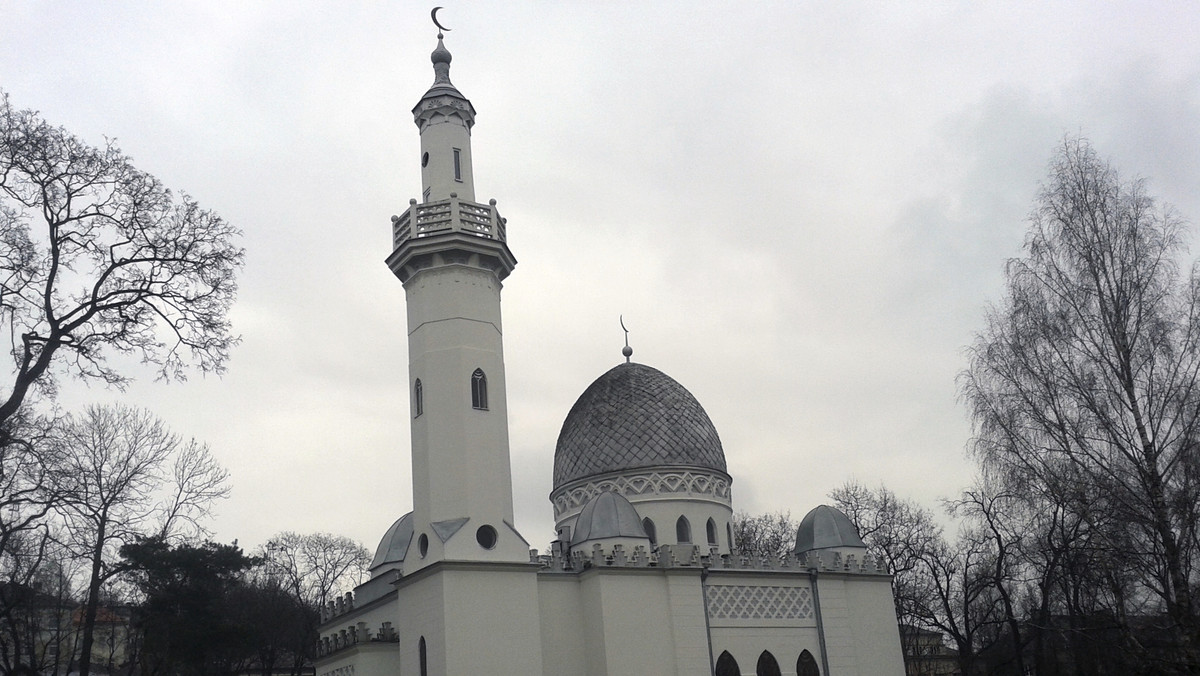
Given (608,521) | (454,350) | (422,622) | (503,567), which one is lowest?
(422,622)

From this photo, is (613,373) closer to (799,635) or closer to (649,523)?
(649,523)

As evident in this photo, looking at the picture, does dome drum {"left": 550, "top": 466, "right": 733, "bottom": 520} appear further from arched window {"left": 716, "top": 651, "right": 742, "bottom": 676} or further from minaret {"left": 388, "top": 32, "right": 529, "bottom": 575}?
minaret {"left": 388, "top": 32, "right": 529, "bottom": 575}

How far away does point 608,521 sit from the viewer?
26.5 m

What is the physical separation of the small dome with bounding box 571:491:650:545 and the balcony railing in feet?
25.3

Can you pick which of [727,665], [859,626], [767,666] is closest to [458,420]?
[727,665]

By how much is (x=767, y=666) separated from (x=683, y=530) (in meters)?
5.25

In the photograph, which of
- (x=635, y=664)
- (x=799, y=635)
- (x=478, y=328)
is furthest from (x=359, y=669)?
(x=799, y=635)

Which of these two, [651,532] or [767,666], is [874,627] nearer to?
[767,666]

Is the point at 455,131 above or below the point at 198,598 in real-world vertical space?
above

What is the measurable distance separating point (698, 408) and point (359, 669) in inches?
555

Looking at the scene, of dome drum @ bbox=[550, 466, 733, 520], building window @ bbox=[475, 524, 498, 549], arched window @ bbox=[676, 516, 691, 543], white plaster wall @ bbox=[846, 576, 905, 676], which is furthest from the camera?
dome drum @ bbox=[550, 466, 733, 520]

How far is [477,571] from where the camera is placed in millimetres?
23016

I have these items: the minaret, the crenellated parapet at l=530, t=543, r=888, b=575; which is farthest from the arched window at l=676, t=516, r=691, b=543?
the minaret

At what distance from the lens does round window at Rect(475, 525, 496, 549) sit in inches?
925
